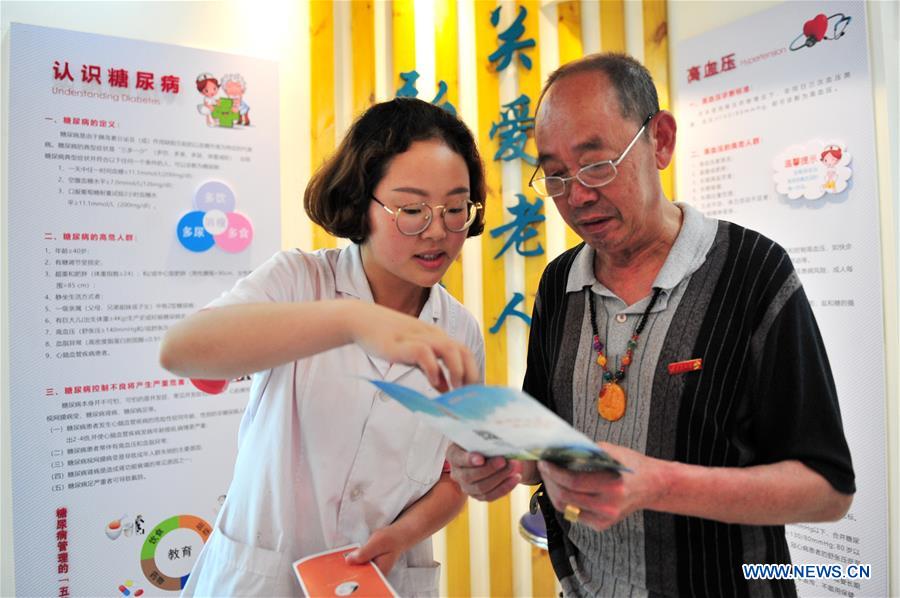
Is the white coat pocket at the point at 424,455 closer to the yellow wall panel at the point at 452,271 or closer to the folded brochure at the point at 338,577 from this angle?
the folded brochure at the point at 338,577

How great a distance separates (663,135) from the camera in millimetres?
1361

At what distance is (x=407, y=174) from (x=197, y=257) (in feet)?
4.93

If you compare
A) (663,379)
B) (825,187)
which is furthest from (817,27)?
(663,379)

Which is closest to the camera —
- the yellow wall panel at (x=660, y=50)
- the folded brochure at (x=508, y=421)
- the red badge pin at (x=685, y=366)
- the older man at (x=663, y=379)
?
the folded brochure at (x=508, y=421)

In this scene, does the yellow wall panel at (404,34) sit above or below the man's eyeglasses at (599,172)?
above

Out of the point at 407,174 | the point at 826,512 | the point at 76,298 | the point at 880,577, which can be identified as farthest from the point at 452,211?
the point at 880,577

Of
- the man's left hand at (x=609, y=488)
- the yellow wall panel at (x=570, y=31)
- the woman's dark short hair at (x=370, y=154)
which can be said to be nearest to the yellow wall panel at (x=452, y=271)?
the yellow wall panel at (x=570, y=31)

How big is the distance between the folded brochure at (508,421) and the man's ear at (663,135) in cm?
80

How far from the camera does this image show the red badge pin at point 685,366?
3.81 ft

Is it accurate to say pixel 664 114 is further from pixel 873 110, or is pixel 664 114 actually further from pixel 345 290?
pixel 873 110

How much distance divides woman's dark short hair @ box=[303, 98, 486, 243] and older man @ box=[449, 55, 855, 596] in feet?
0.71

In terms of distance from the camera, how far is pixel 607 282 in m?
1.39

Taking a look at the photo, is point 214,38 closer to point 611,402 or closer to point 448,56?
point 448,56

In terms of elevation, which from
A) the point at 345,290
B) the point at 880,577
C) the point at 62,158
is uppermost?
the point at 62,158
